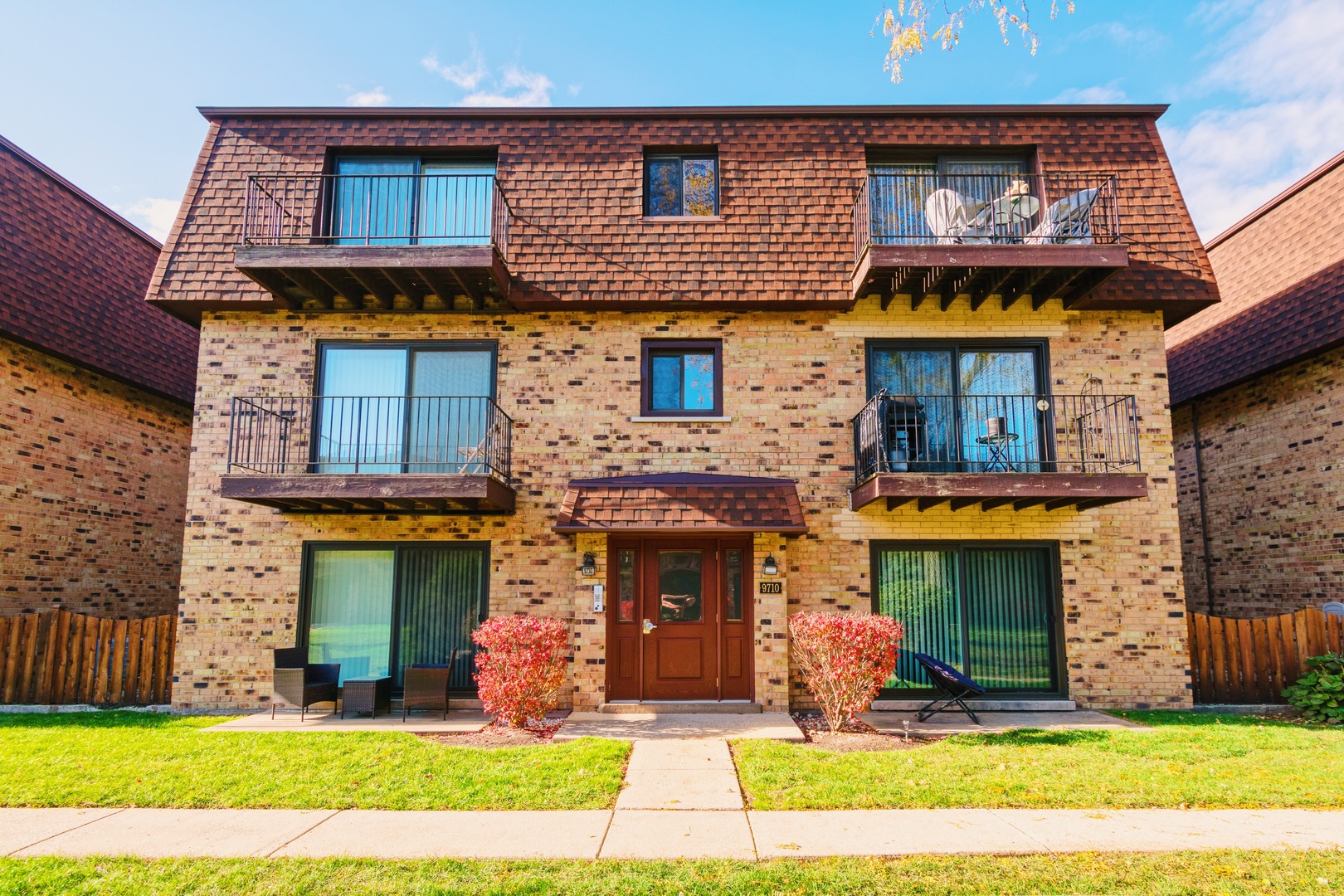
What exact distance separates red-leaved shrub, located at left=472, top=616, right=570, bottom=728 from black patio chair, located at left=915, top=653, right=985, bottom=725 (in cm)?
439

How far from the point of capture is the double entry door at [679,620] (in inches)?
396

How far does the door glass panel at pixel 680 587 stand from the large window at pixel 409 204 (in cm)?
502

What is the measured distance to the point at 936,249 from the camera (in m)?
9.86

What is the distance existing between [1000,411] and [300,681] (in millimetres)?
9413

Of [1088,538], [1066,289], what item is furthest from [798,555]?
[1066,289]

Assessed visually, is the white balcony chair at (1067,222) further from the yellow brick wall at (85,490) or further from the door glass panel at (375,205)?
the yellow brick wall at (85,490)

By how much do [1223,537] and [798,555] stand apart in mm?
8253

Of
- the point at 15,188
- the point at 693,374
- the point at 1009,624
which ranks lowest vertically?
the point at 1009,624

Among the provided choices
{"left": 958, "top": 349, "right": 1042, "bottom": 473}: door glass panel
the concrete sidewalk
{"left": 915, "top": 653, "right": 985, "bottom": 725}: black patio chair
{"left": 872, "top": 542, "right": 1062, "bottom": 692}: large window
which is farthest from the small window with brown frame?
the concrete sidewalk

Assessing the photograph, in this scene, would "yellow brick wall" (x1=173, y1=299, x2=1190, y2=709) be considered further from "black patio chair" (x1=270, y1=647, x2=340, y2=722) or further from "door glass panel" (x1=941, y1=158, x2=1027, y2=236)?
"door glass panel" (x1=941, y1=158, x2=1027, y2=236)

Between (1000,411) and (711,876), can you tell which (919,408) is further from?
(711,876)

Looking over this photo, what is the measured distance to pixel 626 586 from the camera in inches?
404

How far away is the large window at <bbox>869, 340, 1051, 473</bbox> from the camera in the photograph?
10383 mm

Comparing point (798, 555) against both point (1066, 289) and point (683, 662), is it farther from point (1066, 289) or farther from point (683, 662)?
point (1066, 289)
